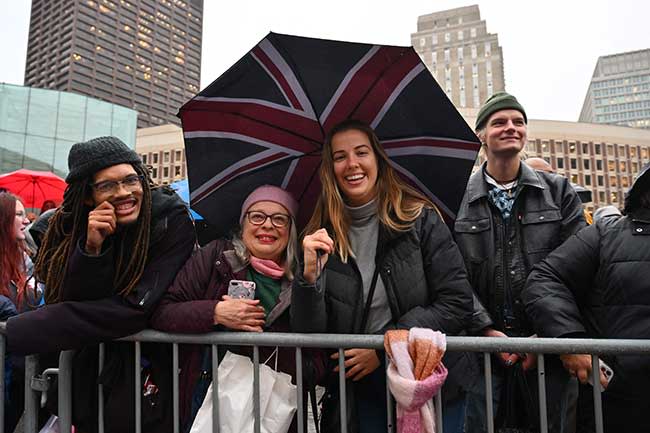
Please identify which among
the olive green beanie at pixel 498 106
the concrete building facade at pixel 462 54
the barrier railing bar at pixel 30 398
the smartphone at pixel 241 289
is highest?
the concrete building facade at pixel 462 54

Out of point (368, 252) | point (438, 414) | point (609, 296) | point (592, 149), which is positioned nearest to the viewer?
point (438, 414)

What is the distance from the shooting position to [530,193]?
2.79m

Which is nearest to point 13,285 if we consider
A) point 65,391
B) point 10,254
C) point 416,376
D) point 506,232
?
point 10,254

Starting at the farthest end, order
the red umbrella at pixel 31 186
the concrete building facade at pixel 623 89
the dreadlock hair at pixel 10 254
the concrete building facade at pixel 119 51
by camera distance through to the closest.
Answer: the concrete building facade at pixel 623 89, the concrete building facade at pixel 119 51, the red umbrella at pixel 31 186, the dreadlock hair at pixel 10 254

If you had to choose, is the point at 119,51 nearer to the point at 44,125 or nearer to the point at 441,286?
the point at 44,125

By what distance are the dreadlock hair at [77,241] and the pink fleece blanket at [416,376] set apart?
54.6 inches

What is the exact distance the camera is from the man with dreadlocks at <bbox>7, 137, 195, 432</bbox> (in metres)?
2.25

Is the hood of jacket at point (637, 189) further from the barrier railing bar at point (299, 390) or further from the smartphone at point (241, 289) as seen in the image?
the smartphone at point (241, 289)

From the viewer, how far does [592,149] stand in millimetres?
75500

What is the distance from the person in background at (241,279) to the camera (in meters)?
2.23

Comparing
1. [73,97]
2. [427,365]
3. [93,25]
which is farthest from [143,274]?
[93,25]

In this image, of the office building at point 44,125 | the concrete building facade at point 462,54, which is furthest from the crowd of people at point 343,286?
the concrete building facade at point 462,54

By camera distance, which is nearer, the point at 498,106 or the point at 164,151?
the point at 498,106

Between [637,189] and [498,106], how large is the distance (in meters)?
0.99
